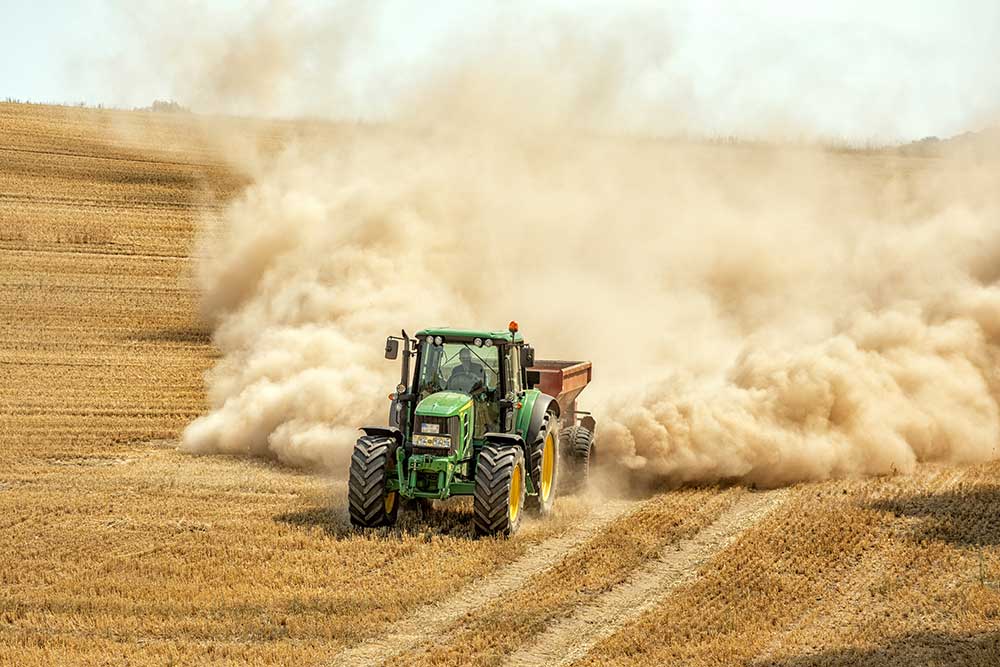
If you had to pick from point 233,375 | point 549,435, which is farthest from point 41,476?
point 549,435

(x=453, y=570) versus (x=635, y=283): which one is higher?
(x=635, y=283)

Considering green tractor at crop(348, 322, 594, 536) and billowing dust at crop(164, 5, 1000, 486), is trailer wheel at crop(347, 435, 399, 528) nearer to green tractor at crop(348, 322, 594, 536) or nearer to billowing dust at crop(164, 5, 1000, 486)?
green tractor at crop(348, 322, 594, 536)

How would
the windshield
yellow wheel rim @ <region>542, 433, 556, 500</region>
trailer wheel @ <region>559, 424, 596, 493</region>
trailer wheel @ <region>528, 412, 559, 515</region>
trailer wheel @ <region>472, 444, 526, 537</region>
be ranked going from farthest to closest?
trailer wheel @ <region>559, 424, 596, 493</region> < yellow wheel rim @ <region>542, 433, 556, 500</region> < the windshield < trailer wheel @ <region>528, 412, 559, 515</region> < trailer wheel @ <region>472, 444, 526, 537</region>

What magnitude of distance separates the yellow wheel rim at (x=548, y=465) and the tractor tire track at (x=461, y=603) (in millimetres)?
645

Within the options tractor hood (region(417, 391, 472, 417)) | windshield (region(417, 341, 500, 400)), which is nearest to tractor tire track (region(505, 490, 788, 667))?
tractor hood (region(417, 391, 472, 417))

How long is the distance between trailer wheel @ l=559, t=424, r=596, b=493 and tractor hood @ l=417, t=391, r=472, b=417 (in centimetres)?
261

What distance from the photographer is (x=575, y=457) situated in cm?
1702

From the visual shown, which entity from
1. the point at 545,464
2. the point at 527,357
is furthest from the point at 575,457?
the point at 527,357

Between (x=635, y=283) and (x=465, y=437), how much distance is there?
13754 millimetres

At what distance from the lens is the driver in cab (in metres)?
15.1

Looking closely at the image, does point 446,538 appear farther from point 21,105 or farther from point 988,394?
point 21,105

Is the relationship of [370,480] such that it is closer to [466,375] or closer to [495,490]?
[495,490]

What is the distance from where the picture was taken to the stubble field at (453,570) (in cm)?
1032

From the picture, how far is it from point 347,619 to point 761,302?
1605cm
